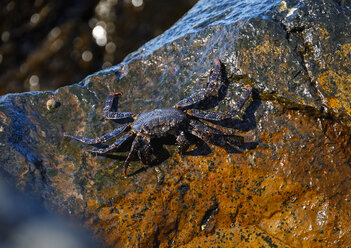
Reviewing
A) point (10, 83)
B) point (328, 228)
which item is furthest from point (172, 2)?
point (328, 228)

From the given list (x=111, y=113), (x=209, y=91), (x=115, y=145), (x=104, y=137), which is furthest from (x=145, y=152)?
(x=209, y=91)

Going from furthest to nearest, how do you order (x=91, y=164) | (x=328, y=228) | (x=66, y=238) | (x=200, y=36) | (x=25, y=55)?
(x=25, y=55) → (x=200, y=36) → (x=91, y=164) → (x=66, y=238) → (x=328, y=228)

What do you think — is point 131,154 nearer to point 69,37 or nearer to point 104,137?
point 104,137

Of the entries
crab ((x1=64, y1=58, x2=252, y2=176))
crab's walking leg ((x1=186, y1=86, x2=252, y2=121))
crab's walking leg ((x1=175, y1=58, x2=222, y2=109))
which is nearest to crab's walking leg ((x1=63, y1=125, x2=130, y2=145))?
crab ((x1=64, y1=58, x2=252, y2=176))

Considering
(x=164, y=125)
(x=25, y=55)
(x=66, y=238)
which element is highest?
(x=25, y=55)

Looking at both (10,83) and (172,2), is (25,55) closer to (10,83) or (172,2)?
(10,83)

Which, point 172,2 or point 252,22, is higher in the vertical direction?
point 172,2

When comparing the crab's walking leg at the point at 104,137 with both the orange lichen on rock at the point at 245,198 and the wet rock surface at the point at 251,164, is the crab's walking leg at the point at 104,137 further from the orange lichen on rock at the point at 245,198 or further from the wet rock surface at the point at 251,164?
the orange lichen on rock at the point at 245,198
